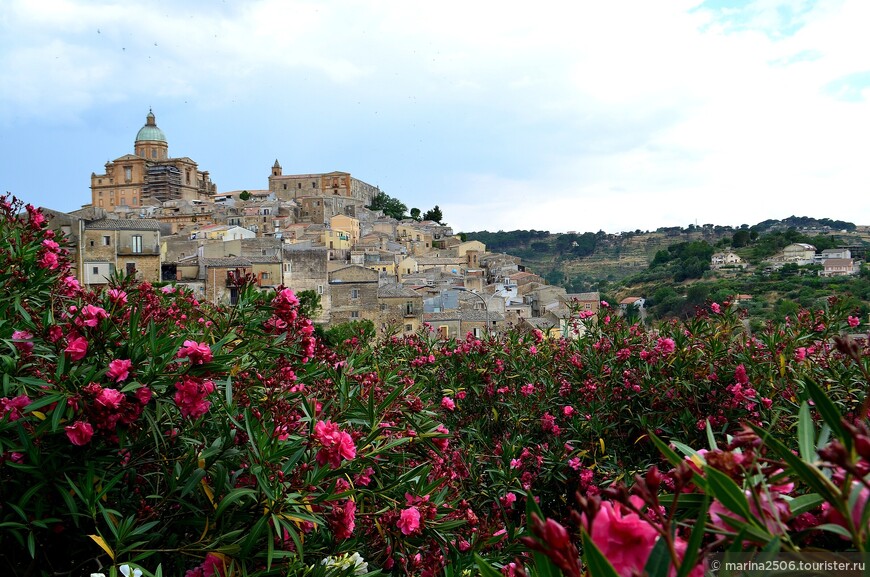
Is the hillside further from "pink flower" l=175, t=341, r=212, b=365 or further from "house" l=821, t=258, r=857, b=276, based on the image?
"pink flower" l=175, t=341, r=212, b=365

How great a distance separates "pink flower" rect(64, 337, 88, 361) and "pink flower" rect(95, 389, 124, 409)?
304 millimetres

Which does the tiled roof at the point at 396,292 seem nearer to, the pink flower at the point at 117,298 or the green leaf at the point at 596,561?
the pink flower at the point at 117,298

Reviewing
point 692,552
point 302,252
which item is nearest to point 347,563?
point 692,552

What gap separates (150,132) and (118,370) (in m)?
96.9

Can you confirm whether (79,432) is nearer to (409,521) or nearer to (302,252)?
(409,521)

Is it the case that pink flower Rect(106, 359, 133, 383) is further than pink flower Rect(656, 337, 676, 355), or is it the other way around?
pink flower Rect(656, 337, 676, 355)

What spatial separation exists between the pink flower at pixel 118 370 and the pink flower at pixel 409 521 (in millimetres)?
1385

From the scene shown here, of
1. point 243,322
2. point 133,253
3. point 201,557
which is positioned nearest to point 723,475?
point 201,557

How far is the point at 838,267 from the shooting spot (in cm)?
4947

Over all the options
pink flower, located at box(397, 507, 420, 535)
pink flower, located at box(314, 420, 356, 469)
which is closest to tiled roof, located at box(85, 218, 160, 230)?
pink flower, located at box(397, 507, 420, 535)

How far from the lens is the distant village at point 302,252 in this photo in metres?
30.8

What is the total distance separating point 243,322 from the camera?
3518mm

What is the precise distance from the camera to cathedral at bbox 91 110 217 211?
8344 centimetres

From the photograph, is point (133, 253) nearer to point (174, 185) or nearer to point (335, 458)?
point (335, 458)
